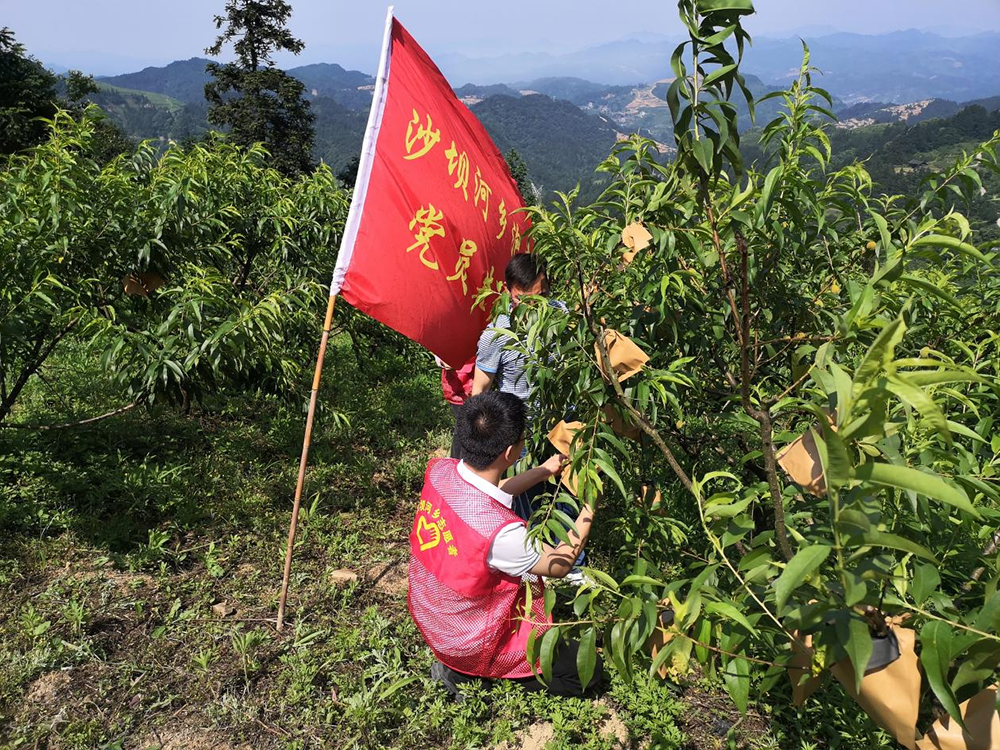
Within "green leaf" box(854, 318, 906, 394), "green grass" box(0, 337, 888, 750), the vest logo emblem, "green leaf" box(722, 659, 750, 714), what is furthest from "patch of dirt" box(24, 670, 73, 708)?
"green leaf" box(854, 318, 906, 394)

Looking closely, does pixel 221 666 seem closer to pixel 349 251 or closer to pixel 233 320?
pixel 233 320

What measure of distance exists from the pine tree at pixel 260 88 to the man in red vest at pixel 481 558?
82.1ft

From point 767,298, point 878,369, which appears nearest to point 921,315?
point 767,298

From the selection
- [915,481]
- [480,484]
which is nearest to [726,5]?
[915,481]

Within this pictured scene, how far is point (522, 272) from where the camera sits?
2980 millimetres

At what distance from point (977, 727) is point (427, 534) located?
5.39 feet

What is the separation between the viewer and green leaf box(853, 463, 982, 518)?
628 mm

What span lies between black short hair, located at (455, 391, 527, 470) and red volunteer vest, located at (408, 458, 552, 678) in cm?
11

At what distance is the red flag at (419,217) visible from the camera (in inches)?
103

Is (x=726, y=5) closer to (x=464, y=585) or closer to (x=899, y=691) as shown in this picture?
(x=899, y=691)

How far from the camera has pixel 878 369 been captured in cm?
70

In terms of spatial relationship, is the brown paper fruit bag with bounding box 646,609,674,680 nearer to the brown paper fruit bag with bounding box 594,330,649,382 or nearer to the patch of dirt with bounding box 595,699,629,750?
the brown paper fruit bag with bounding box 594,330,649,382

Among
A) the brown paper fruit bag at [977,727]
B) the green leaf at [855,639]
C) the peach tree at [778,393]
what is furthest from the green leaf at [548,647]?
the brown paper fruit bag at [977,727]

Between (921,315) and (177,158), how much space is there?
4.18 metres
